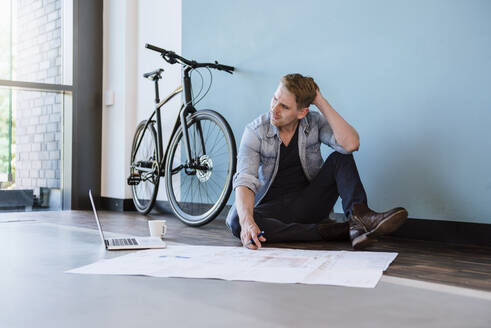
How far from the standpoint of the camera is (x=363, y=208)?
186 cm

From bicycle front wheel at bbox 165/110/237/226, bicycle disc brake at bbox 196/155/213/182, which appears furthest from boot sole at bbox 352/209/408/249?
bicycle disc brake at bbox 196/155/213/182

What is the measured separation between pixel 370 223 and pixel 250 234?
1.49ft

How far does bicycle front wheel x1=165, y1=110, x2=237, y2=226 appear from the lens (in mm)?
2632

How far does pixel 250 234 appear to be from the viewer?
5.65ft

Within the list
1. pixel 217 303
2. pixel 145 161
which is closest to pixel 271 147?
pixel 217 303

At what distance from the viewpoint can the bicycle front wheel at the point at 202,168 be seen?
2.63m

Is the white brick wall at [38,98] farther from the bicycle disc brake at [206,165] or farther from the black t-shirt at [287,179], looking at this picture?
the black t-shirt at [287,179]

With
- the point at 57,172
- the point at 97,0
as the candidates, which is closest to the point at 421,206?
the point at 57,172

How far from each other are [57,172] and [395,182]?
109 inches

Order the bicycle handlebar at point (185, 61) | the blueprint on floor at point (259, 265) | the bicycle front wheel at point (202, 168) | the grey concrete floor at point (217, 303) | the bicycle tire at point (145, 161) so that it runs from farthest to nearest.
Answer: the bicycle tire at point (145, 161), the bicycle handlebar at point (185, 61), the bicycle front wheel at point (202, 168), the blueprint on floor at point (259, 265), the grey concrete floor at point (217, 303)

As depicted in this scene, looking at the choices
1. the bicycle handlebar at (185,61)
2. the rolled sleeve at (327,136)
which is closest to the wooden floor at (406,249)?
the rolled sleeve at (327,136)

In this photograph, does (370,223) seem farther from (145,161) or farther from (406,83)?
(145,161)

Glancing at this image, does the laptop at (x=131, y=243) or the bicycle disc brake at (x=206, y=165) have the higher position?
the bicycle disc brake at (x=206, y=165)

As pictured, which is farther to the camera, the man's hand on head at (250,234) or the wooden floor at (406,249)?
the man's hand on head at (250,234)
